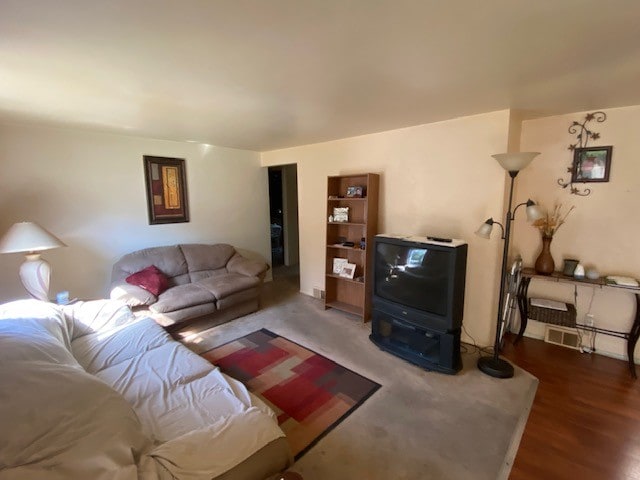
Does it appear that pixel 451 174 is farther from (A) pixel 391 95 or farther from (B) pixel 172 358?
(B) pixel 172 358

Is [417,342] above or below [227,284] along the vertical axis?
below

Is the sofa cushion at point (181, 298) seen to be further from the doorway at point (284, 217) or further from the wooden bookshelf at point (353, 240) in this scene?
the doorway at point (284, 217)

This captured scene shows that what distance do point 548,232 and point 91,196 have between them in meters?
4.81

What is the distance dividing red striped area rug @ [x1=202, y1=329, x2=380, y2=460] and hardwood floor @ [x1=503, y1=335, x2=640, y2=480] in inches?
42.4

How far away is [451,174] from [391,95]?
3.90ft

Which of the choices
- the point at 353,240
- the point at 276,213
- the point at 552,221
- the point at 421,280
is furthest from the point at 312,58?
the point at 276,213

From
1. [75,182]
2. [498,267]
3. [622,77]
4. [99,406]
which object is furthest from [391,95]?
[75,182]

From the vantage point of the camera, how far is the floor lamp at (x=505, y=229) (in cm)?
220

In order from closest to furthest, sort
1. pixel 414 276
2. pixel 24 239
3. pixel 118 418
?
1. pixel 118 418
2. pixel 24 239
3. pixel 414 276

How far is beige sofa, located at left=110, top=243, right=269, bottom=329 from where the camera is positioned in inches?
120

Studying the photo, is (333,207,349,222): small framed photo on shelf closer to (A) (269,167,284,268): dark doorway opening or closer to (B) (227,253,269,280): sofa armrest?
(B) (227,253,269,280): sofa armrest

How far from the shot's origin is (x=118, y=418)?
3.64 feet

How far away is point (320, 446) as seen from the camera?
A: 1.83m

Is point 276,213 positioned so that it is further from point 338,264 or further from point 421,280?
point 421,280
